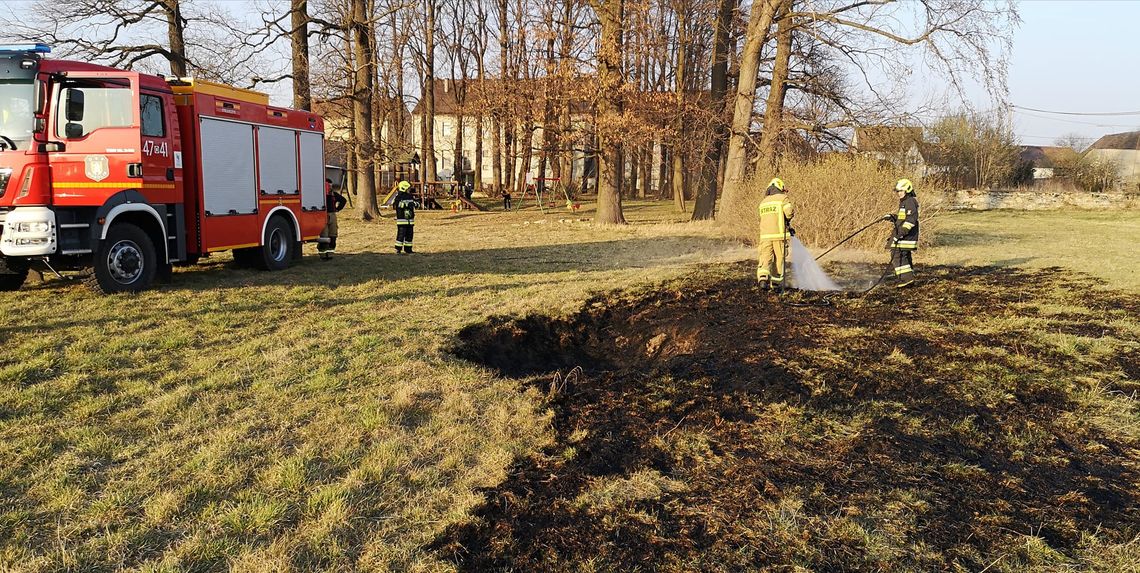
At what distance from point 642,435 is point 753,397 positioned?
1.17 metres

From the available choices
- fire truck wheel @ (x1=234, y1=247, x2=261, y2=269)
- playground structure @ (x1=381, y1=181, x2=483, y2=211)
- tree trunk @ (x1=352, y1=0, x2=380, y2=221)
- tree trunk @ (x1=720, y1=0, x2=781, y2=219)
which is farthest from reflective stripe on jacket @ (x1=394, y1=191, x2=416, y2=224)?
playground structure @ (x1=381, y1=181, x2=483, y2=211)

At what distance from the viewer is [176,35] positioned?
1800 cm

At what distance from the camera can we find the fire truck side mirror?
776cm

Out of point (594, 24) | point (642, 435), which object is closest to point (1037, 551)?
point (642, 435)

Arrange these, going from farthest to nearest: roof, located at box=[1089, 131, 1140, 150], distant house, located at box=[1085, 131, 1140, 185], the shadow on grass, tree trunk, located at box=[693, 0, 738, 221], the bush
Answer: roof, located at box=[1089, 131, 1140, 150], distant house, located at box=[1085, 131, 1140, 185], tree trunk, located at box=[693, 0, 738, 221], the bush, the shadow on grass

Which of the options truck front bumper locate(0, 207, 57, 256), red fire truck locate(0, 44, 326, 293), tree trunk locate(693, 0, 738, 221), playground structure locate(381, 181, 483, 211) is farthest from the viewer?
playground structure locate(381, 181, 483, 211)

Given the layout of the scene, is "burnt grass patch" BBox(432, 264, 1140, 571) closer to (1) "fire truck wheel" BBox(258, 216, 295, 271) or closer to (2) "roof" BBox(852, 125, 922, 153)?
(1) "fire truck wheel" BBox(258, 216, 295, 271)

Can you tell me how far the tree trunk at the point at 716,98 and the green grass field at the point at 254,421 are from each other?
1216 centimetres

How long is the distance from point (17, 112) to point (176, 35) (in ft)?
39.9

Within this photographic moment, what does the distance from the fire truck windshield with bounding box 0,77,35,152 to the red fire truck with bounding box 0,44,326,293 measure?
12 millimetres

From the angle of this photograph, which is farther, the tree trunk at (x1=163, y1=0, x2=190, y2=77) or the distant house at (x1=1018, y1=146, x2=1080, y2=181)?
the distant house at (x1=1018, y1=146, x2=1080, y2=181)

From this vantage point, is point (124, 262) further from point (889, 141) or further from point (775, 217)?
point (889, 141)

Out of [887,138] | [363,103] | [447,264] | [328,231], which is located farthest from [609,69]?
[328,231]

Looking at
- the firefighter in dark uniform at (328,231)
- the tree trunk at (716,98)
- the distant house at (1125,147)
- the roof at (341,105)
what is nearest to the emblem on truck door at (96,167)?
the firefighter in dark uniform at (328,231)
